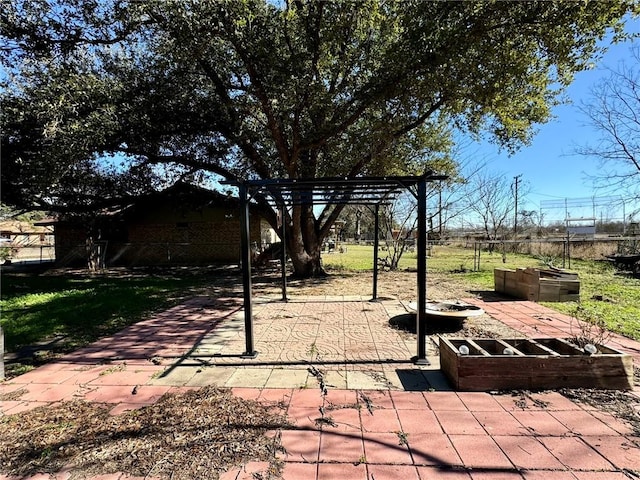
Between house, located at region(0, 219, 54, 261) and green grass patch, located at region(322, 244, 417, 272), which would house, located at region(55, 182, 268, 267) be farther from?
green grass patch, located at region(322, 244, 417, 272)

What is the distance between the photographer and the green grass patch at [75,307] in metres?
5.63

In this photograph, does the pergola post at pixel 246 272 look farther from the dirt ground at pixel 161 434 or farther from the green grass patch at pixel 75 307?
the green grass patch at pixel 75 307

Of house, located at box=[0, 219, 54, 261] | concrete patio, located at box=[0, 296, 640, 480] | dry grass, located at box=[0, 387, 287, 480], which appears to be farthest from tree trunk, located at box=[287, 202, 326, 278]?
house, located at box=[0, 219, 54, 261]

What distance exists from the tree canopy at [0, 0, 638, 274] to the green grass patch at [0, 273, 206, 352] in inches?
116

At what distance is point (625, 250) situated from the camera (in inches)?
610

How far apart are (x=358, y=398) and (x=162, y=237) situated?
18206 millimetres

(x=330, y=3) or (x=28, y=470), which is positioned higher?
(x=330, y=3)

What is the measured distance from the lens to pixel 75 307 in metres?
7.47

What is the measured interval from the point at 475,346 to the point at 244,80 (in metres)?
9.10

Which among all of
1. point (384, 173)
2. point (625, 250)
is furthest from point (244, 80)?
point (625, 250)

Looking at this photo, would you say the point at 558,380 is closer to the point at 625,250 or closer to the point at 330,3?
the point at 330,3

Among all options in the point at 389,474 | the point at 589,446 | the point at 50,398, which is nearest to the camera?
the point at 389,474

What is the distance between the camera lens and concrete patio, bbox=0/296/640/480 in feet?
7.29

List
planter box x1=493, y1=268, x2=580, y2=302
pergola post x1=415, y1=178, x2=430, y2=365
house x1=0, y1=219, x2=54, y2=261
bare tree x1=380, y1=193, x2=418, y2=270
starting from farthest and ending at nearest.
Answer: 1. house x1=0, y1=219, x2=54, y2=261
2. bare tree x1=380, y1=193, x2=418, y2=270
3. planter box x1=493, y1=268, x2=580, y2=302
4. pergola post x1=415, y1=178, x2=430, y2=365
